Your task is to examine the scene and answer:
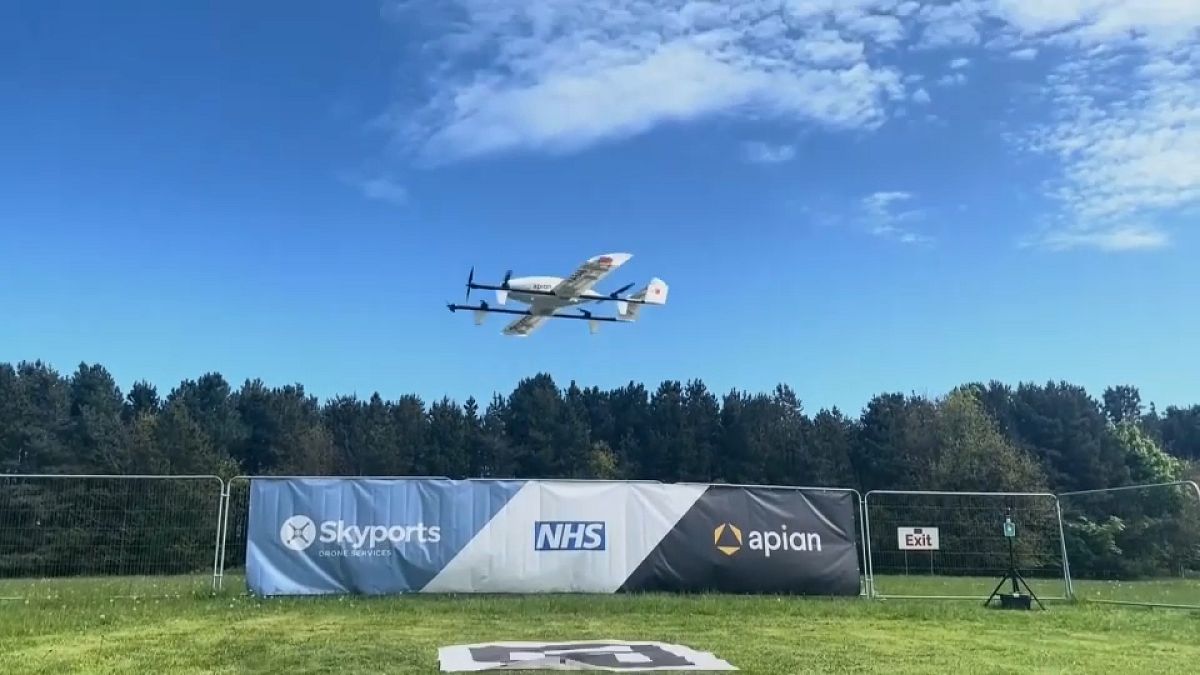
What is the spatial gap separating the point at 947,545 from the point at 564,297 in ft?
39.3

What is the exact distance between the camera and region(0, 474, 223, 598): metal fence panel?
14406 mm

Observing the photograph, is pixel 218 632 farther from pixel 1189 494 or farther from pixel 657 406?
pixel 657 406

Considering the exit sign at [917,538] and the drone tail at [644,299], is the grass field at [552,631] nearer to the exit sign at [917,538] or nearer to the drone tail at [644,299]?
the exit sign at [917,538]

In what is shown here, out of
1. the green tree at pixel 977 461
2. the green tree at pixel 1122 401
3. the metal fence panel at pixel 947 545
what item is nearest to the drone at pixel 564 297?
the metal fence panel at pixel 947 545

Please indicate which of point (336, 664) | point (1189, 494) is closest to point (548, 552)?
point (336, 664)

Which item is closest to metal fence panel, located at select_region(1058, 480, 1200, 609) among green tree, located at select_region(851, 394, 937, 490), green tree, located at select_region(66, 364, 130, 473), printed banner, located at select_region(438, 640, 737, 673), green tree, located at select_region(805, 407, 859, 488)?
printed banner, located at select_region(438, 640, 737, 673)

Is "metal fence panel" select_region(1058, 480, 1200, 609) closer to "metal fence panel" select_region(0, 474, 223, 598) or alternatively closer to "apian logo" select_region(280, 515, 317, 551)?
"apian logo" select_region(280, 515, 317, 551)

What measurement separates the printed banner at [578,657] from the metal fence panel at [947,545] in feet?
23.6

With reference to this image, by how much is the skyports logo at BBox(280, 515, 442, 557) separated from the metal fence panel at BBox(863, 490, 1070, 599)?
23.4 feet

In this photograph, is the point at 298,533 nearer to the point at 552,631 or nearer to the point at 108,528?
the point at 108,528

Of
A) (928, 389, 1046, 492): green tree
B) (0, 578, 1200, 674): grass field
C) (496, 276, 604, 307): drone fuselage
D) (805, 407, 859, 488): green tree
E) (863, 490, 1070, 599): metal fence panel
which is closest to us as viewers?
(0, 578, 1200, 674): grass field

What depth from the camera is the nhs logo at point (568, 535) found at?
538 inches

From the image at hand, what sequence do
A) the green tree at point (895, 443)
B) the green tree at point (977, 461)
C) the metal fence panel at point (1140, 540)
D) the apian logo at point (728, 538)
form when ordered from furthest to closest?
the green tree at point (895, 443) < the green tree at point (977, 461) < the metal fence panel at point (1140, 540) < the apian logo at point (728, 538)

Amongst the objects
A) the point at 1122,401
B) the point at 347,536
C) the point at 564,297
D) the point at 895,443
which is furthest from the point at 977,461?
the point at 1122,401
